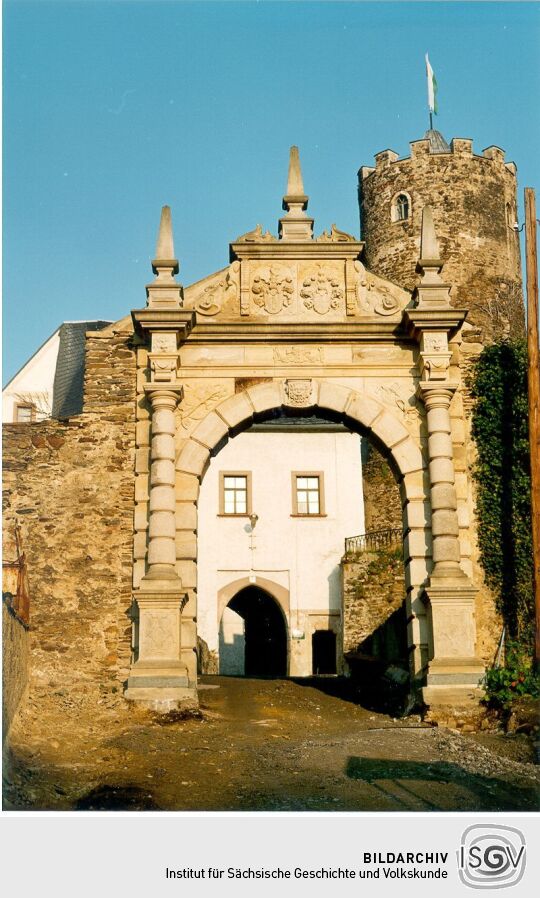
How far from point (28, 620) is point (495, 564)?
5.76 meters

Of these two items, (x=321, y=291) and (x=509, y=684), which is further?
(x=321, y=291)

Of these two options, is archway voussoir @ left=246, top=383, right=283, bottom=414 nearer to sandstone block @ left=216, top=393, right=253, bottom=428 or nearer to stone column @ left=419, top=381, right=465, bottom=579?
sandstone block @ left=216, top=393, right=253, bottom=428

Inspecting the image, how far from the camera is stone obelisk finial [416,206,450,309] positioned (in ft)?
46.3

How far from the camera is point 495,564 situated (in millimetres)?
14000

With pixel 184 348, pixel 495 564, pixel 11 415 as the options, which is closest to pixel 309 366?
pixel 184 348

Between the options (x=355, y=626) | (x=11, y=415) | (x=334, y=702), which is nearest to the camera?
(x=334, y=702)

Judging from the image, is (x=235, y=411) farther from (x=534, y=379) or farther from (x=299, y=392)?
(x=534, y=379)

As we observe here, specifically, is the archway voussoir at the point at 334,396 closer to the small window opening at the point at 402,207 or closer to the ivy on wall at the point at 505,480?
the ivy on wall at the point at 505,480

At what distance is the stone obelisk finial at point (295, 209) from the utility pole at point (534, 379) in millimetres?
2830

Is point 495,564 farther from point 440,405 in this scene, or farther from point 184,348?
point 184,348

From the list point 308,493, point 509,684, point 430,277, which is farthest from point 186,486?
point 308,493

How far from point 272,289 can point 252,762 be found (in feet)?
21.1

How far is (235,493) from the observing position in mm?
28781

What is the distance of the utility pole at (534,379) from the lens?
43.9 ft
